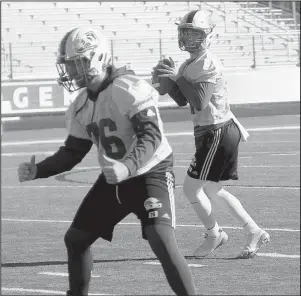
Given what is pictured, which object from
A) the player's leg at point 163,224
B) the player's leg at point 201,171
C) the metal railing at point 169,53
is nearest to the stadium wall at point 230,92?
the metal railing at point 169,53

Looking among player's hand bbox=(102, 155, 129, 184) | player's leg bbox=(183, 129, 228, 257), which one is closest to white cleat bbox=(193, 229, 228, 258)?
player's leg bbox=(183, 129, 228, 257)

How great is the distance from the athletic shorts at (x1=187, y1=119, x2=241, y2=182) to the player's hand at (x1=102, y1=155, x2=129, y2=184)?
286cm

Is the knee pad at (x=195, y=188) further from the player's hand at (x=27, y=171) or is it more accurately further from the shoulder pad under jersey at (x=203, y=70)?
the player's hand at (x=27, y=171)

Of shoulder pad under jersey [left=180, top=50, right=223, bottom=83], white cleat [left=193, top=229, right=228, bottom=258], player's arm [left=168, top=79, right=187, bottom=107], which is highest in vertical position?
shoulder pad under jersey [left=180, top=50, right=223, bottom=83]

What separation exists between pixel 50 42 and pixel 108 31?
13.6 ft

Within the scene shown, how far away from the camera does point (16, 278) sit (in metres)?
7.52

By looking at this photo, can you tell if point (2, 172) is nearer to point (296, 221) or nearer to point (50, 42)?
point (296, 221)

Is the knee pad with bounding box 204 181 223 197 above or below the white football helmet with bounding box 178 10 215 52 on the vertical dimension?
below

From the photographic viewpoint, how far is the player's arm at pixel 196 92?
24.6ft

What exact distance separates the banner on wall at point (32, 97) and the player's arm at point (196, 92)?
18.8m

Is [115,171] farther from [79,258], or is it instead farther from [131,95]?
[79,258]

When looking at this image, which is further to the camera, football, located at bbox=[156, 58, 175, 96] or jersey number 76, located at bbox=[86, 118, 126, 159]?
football, located at bbox=[156, 58, 175, 96]

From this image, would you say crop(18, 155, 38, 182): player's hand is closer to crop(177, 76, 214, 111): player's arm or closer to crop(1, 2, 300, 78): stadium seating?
crop(177, 76, 214, 111): player's arm

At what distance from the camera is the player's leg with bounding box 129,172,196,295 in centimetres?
522
